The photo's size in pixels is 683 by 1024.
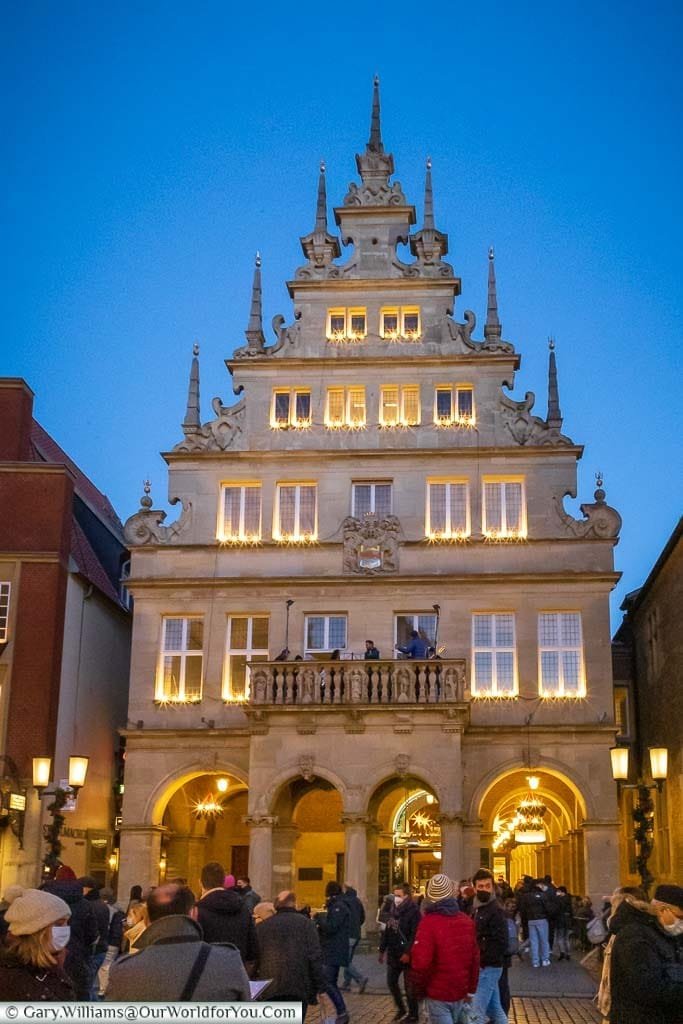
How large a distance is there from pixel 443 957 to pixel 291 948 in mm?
1352

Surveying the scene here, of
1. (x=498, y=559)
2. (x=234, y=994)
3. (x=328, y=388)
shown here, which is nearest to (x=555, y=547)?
(x=498, y=559)

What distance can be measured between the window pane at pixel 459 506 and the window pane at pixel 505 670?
11.7 ft

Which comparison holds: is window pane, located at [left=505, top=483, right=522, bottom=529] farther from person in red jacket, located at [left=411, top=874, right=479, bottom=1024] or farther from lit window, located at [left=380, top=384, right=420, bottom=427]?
person in red jacket, located at [left=411, top=874, right=479, bottom=1024]

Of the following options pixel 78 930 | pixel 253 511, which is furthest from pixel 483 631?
pixel 78 930

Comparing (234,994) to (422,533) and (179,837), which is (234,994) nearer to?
(422,533)

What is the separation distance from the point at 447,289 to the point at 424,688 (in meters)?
12.2

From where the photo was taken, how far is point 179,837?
37.5 metres

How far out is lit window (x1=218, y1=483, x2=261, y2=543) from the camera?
36594mm

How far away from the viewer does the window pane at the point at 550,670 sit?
114 feet

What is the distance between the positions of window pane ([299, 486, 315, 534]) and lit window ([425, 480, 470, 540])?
316 centimetres

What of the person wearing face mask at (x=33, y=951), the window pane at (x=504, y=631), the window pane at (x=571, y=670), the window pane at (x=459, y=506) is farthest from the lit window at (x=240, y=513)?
the person wearing face mask at (x=33, y=951)

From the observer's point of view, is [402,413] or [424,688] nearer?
[424,688]

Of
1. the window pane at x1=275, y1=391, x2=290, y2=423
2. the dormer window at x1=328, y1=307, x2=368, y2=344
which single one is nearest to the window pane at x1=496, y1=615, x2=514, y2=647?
the window pane at x1=275, y1=391, x2=290, y2=423

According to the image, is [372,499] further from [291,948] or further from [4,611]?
[291,948]
